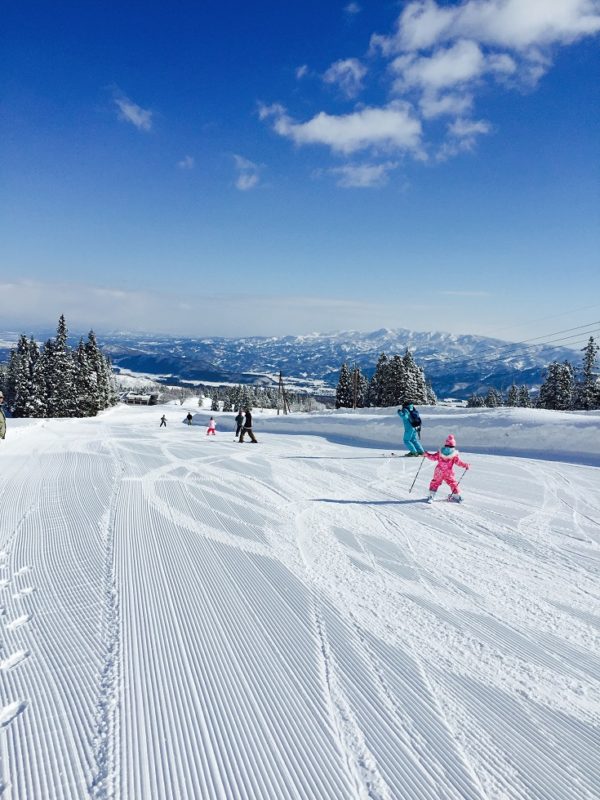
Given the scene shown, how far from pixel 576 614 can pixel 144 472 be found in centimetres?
872

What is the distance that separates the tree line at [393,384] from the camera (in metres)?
47.6

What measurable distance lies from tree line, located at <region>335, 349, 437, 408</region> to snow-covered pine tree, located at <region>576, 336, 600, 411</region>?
1590cm

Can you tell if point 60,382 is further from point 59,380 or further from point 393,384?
point 393,384

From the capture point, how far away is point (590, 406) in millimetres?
42562

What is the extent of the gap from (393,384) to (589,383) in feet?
64.3

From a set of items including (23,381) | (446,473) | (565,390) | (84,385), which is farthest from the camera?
(84,385)

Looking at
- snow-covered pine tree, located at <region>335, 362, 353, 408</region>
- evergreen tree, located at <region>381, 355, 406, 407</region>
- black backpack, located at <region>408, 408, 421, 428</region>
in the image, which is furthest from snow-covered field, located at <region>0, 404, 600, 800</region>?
snow-covered pine tree, located at <region>335, 362, 353, 408</region>

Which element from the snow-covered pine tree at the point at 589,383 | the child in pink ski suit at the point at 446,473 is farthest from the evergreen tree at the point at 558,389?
the child in pink ski suit at the point at 446,473

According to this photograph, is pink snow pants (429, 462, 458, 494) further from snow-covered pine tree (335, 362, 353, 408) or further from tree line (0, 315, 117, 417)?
tree line (0, 315, 117, 417)

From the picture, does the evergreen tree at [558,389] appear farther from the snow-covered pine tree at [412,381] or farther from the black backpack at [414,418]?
the black backpack at [414,418]

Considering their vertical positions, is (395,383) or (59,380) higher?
(395,383)

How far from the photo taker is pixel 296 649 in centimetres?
328

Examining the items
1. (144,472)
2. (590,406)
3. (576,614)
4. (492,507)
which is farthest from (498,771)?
(590,406)

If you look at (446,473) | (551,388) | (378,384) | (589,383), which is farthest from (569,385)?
(446,473)
